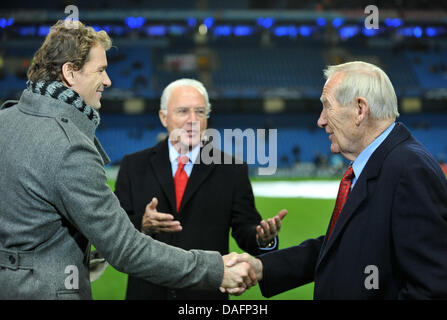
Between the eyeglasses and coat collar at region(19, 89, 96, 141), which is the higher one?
the eyeglasses

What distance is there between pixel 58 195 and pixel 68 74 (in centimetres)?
64

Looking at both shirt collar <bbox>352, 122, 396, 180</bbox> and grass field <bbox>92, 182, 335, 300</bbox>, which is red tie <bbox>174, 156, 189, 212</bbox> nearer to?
shirt collar <bbox>352, 122, 396, 180</bbox>

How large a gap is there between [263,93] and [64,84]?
2813 centimetres

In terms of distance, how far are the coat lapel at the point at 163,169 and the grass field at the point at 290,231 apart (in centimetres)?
292

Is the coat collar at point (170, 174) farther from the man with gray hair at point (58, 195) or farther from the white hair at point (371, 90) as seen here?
the white hair at point (371, 90)

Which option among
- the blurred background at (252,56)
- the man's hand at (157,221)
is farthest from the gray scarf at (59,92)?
the blurred background at (252,56)

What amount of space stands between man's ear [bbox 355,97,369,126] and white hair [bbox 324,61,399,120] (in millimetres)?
17

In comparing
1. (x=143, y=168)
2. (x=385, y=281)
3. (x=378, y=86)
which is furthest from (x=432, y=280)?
(x=143, y=168)

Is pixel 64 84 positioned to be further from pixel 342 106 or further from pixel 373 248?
pixel 373 248

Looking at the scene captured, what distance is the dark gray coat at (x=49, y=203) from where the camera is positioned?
6.93 feet

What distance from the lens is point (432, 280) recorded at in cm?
202

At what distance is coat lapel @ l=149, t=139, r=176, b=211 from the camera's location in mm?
3594

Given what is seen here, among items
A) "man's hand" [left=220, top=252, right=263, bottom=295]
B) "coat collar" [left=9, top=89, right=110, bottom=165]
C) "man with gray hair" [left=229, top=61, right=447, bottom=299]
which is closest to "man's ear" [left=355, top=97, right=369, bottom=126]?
"man with gray hair" [left=229, top=61, right=447, bottom=299]

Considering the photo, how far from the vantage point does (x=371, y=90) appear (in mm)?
2402
